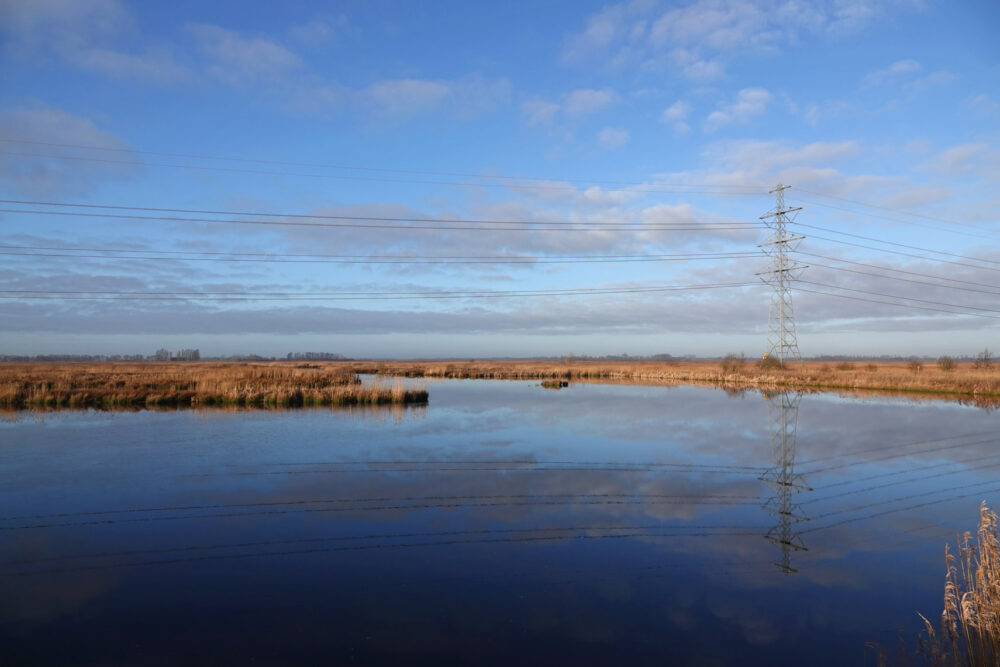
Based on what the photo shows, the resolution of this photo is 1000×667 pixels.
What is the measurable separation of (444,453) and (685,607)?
10.00 meters

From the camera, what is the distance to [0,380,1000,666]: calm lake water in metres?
6.11

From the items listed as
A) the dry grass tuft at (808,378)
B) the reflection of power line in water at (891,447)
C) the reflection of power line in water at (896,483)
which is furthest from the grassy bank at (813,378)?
the reflection of power line in water at (896,483)

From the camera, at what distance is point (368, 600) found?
22.9ft

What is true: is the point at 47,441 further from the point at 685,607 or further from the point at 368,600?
the point at 685,607

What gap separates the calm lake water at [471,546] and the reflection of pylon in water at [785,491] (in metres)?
0.07

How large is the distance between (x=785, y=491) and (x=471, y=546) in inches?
281

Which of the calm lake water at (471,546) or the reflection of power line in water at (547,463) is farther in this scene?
the reflection of power line in water at (547,463)

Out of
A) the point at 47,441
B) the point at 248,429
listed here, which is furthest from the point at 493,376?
the point at 47,441

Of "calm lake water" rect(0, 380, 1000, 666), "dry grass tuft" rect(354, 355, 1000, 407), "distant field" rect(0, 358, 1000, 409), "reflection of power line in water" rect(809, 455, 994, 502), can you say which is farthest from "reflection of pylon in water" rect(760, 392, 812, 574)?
"dry grass tuft" rect(354, 355, 1000, 407)

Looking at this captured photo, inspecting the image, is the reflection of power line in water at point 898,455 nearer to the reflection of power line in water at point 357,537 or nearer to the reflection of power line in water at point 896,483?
the reflection of power line in water at point 896,483

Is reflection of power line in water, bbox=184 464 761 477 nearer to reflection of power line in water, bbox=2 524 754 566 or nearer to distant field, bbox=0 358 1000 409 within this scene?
reflection of power line in water, bbox=2 524 754 566

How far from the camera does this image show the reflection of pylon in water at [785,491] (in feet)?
30.1

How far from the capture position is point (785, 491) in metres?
12.4

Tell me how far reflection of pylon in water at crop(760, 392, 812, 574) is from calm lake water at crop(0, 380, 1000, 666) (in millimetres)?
73
